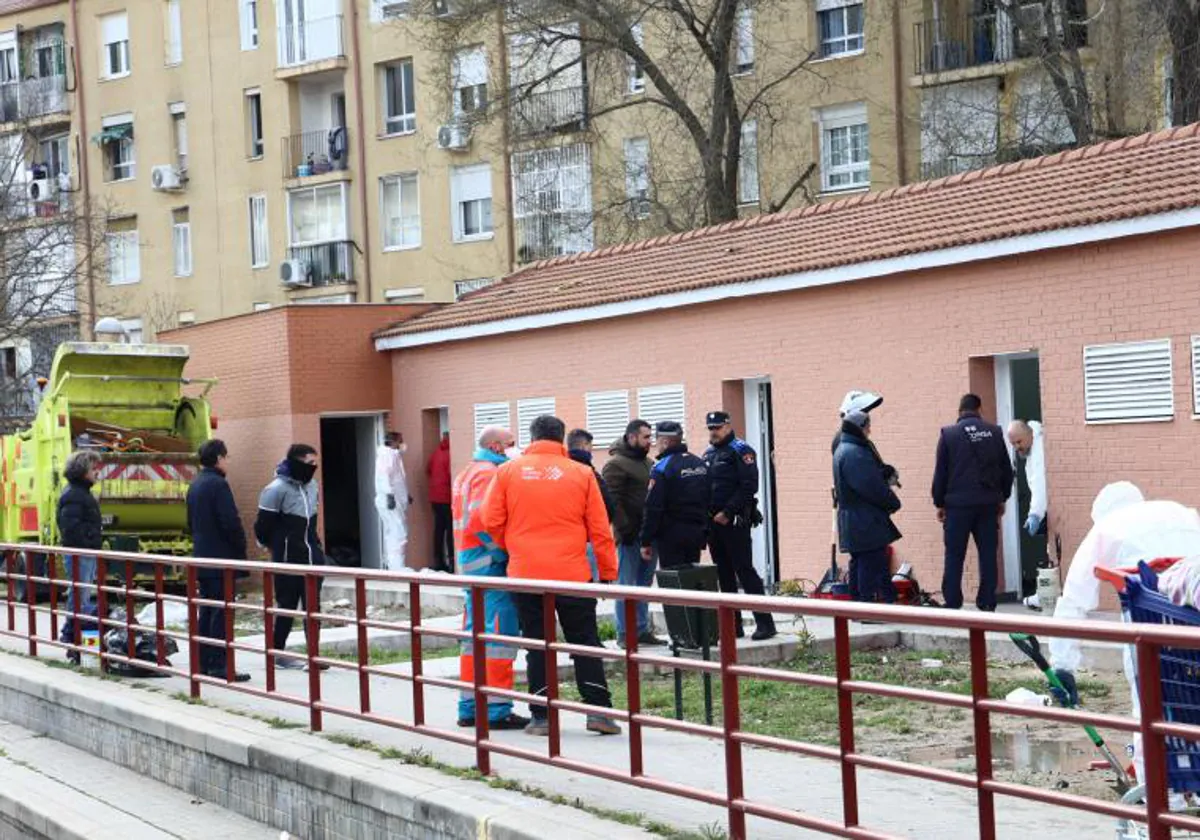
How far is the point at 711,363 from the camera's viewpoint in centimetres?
2212

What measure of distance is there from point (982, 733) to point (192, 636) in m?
8.20

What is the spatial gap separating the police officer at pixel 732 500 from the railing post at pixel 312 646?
17.5ft

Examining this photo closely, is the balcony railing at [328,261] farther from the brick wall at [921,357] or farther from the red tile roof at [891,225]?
the brick wall at [921,357]

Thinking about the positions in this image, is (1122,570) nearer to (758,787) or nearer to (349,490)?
(758,787)

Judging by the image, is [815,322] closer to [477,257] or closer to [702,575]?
[702,575]

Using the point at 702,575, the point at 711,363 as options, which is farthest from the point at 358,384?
the point at 702,575

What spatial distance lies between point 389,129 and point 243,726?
3759 cm

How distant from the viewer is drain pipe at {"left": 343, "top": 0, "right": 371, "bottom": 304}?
48.2 meters

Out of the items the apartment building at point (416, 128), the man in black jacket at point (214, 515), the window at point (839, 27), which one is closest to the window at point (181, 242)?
the apartment building at point (416, 128)

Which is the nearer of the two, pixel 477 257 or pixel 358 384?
pixel 358 384

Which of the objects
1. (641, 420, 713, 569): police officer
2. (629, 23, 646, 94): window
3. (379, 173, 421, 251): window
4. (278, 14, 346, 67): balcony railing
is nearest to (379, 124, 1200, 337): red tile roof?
(641, 420, 713, 569): police officer

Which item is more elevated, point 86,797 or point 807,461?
point 807,461

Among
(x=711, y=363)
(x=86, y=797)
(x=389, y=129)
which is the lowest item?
(x=86, y=797)

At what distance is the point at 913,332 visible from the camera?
63.1 ft
